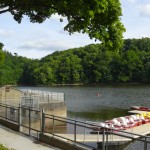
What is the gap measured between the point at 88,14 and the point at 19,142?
6447 millimetres

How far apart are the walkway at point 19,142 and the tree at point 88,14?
4.83 meters

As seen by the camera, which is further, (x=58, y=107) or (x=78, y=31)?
(x=58, y=107)

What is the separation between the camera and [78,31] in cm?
1506

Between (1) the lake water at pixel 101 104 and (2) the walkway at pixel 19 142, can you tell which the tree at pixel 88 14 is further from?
(1) the lake water at pixel 101 104

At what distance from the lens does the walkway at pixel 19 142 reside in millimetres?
14992

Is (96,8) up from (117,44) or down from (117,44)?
up

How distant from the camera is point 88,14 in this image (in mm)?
13359

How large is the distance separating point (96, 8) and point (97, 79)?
555 feet

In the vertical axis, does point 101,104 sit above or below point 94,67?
below

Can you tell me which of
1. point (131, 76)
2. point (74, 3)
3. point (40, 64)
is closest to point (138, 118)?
point (74, 3)

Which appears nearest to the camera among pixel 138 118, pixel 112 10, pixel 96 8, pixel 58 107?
pixel 96 8

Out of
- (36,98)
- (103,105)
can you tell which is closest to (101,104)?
(103,105)

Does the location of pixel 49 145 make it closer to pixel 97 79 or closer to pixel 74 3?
pixel 74 3

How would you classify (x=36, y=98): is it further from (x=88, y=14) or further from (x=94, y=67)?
(x=94, y=67)
